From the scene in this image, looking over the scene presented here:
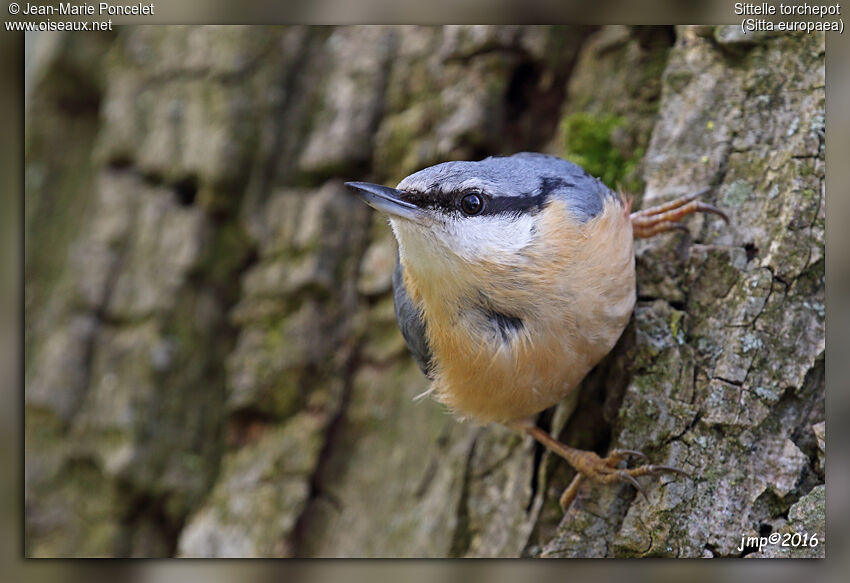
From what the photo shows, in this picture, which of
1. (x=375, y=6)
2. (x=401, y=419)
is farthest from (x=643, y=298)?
(x=375, y=6)

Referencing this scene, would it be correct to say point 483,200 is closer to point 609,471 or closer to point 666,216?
point 666,216

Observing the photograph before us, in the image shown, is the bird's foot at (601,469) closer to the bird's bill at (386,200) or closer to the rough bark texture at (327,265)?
the rough bark texture at (327,265)

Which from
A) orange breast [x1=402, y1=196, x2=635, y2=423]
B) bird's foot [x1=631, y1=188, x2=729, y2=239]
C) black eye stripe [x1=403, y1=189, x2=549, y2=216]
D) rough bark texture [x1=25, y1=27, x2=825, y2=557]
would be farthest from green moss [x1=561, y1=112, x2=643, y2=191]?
black eye stripe [x1=403, y1=189, x2=549, y2=216]

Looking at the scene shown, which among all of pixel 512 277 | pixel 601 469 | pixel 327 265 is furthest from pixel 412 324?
pixel 327 265

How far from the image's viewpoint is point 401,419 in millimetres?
2322

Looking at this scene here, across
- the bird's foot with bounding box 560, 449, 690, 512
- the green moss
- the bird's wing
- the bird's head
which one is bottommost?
the bird's foot with bounding box 560, 449, 690, 512

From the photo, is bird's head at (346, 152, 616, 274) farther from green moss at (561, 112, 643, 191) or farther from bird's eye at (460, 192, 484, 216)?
green moss at (561, 112, 643, 191)

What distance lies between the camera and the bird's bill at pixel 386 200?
1.49 metres

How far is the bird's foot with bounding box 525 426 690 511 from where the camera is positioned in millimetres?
1654

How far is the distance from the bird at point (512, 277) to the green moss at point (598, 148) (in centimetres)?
45

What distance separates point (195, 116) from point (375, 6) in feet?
2.84

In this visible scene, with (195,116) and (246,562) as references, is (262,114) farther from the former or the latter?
(246,562)

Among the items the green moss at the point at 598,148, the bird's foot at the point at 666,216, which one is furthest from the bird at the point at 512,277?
the green moss at the point at 598,148

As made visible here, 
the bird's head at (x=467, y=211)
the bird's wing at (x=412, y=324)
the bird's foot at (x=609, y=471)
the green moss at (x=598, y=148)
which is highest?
the green moss at (x=598, y=148)
